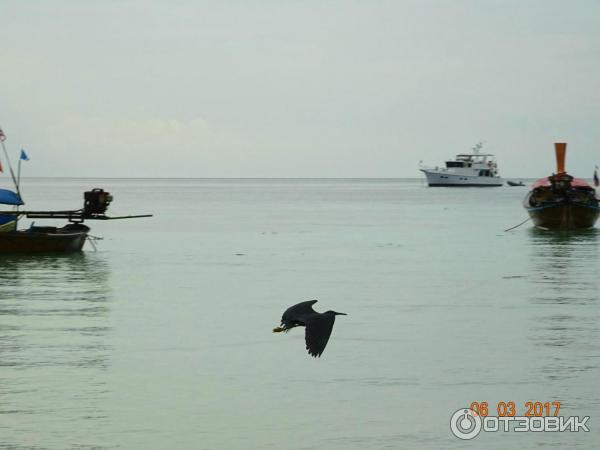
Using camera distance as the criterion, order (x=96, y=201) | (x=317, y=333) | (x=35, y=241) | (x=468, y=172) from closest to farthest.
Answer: (x=317, y=333)
(x=35, y=241)
(x=96, y=201)
(x=468, y=172)

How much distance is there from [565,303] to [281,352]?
30.6 feet

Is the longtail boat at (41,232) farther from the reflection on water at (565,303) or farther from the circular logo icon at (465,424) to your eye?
the circular logo icon at (465,424)

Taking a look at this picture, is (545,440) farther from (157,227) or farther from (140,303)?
(157,227)

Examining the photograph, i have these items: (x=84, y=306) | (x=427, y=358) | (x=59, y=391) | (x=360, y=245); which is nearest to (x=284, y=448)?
(x=59, y=391)

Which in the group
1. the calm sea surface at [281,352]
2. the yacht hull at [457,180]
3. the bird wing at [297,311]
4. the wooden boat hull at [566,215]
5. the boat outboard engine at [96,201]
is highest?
the bird wing at [297,311]

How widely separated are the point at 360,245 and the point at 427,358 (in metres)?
28.6

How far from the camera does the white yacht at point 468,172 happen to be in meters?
156

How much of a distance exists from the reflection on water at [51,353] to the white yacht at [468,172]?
131081 millimetres

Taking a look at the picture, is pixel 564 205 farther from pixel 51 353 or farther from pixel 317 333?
pixel 317 333

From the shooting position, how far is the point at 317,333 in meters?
11.0

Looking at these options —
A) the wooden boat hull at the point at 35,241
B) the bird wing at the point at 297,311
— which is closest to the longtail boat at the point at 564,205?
the wooden boat hull at the point at 35,241

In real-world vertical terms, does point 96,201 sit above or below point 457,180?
above

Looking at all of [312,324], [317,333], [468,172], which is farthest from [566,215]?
[468,172]

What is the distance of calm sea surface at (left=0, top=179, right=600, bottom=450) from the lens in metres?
12.0
